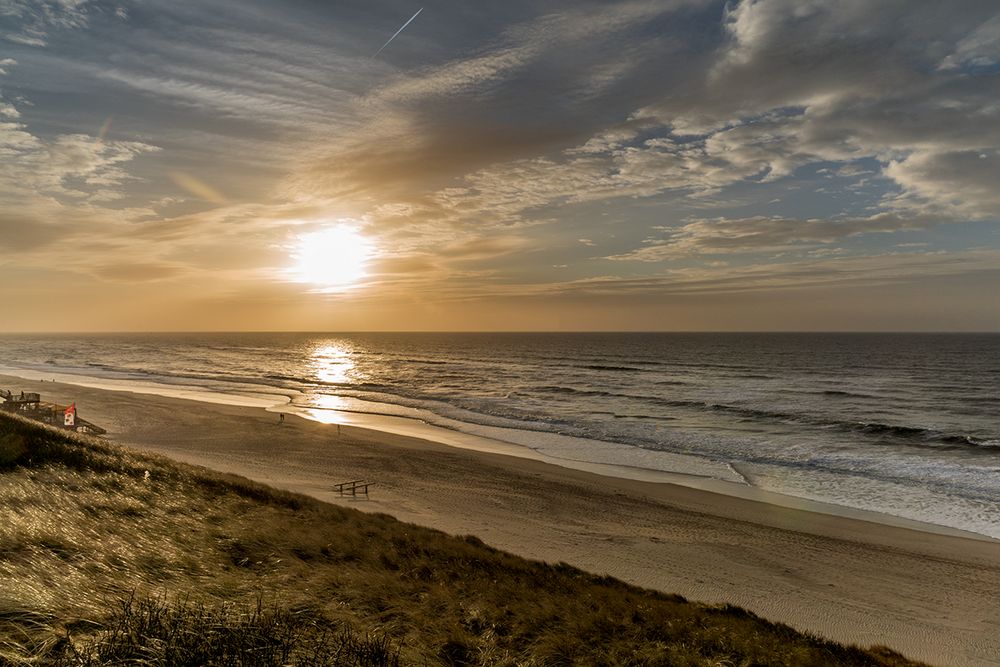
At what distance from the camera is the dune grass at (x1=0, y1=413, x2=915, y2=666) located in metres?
6.12

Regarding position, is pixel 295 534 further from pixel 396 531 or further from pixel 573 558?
pixel 573 558

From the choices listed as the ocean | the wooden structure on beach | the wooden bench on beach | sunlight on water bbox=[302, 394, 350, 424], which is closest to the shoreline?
sunlight on water bbox=[302, 394, 350, 424]

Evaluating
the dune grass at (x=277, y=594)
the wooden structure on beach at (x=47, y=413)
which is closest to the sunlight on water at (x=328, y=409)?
the wooden structure on beach at (x=47, y=413)

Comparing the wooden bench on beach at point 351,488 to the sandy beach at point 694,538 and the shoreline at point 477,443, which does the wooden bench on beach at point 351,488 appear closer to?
the sandy beach at point 694,538

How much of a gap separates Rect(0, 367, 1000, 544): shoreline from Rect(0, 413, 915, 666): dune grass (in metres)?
13.7

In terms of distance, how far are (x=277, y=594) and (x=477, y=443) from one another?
28.3 metres

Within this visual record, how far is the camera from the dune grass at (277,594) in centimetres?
612

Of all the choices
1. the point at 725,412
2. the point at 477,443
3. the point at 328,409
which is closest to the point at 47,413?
the point at 328,409

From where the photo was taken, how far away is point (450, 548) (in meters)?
13.7

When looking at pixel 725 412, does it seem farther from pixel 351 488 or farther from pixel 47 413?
pixel 47 413

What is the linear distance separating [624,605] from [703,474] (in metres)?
19.3

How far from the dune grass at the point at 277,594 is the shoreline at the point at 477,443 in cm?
1372

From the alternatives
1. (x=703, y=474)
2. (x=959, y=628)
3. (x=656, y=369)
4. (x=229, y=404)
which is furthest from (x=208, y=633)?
(x=656, y=369)

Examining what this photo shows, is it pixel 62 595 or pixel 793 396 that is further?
pixel 793 396
